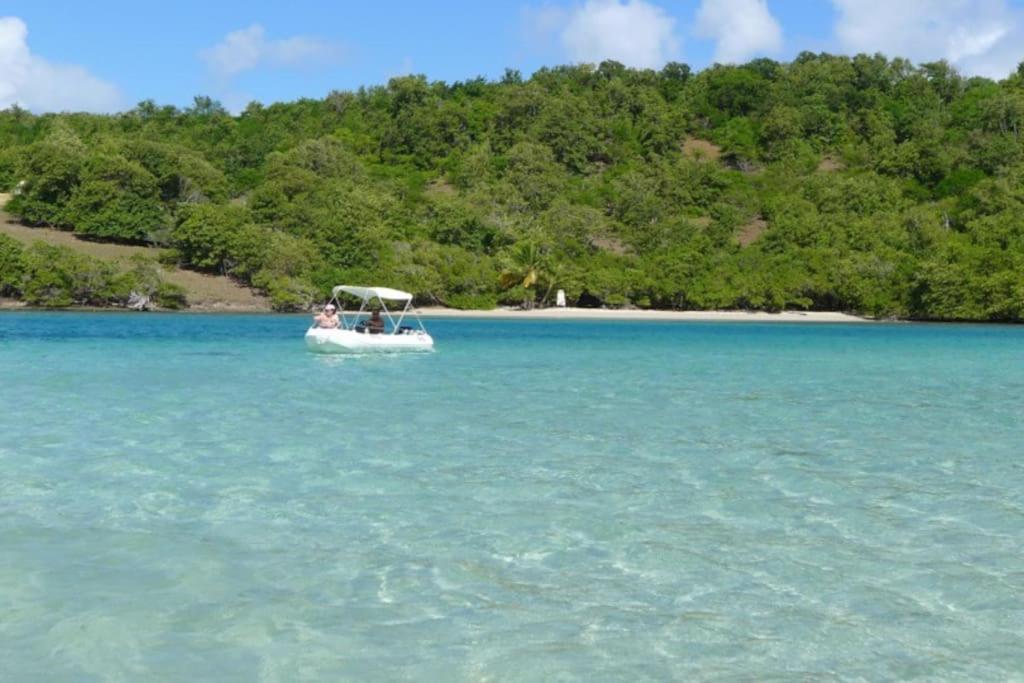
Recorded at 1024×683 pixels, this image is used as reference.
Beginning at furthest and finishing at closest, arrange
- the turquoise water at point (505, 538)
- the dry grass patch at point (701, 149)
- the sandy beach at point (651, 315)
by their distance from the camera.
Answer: the dry grass patch at point (701, 149), the sandy beach at point (651, 315), the turquoise water at point (505, 538)

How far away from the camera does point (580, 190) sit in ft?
421

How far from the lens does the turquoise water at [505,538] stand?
7629 mm

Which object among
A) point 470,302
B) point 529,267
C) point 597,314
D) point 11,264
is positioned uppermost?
point 529,267

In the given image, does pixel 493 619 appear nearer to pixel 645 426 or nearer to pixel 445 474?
pixel 445 474

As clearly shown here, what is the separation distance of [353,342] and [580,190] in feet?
301

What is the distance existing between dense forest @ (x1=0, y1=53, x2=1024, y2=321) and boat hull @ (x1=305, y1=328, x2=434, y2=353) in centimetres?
5058

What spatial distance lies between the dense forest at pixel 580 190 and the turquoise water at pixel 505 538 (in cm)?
7055

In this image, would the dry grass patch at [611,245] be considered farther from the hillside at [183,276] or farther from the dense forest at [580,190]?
the hillside at [183,276]

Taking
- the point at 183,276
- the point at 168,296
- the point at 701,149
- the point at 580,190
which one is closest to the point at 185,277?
the point at 183,276

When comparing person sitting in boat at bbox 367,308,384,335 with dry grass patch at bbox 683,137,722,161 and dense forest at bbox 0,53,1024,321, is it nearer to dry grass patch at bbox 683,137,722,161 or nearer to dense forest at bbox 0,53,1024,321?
dense forest at bbox 0,53,1024,321

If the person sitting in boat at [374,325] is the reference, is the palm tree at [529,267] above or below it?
above

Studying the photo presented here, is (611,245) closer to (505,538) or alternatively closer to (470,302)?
(470,302)

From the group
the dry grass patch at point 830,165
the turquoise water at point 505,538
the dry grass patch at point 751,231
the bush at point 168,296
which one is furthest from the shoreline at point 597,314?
the turquoise water at point 505,538

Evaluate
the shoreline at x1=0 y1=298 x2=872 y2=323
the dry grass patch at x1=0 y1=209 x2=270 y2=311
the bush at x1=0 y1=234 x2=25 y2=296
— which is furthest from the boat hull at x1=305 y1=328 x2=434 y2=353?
the bush at x1=0 y1=234 x2=25 y2=296
